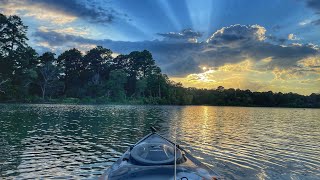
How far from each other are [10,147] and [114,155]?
26.0 ft

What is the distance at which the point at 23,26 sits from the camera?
107 m

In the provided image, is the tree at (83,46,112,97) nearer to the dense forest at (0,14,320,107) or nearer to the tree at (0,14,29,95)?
the dense forest at (0,14,320,107)

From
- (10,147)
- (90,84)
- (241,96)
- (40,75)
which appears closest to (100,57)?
(90,84)

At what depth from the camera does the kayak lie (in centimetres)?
1087

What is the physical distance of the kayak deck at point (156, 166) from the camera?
10.9 m

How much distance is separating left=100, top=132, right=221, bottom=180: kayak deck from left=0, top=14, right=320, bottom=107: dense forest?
90.9 meters

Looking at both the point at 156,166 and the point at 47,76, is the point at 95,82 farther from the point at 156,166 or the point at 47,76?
the point at 156,166

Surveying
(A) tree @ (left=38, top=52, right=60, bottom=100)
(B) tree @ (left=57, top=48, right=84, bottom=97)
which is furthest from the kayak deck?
(B) tree @ (left=57, top=48, right=84, bottom=97)

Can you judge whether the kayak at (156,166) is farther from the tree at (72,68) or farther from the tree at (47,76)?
the tree at (72,68)

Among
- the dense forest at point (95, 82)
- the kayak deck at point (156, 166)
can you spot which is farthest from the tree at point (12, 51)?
the kayak deck at point (156, 166)

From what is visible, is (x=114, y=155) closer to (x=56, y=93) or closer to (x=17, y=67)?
(x=17, y=67)

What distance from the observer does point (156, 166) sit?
11.8 m

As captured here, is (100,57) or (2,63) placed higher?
(100,57)

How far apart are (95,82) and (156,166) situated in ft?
403
